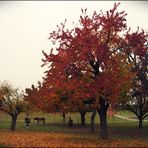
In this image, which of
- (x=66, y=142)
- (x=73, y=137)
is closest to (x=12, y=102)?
(x=73, y=137)

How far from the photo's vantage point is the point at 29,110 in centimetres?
5394

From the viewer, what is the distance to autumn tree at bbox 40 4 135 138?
33.7 m

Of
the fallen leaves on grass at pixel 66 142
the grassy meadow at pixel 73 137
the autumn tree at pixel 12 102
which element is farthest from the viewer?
the autumn tree at pixel 12 102

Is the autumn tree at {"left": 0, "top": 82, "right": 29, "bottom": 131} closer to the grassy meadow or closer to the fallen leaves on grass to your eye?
the grassy meadow

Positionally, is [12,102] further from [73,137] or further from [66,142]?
[66,142]

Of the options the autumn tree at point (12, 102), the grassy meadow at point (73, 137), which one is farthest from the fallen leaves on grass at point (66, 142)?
the autumn tree at point (12, 102)

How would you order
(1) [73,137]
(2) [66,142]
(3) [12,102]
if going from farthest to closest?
(3) [12,102], (1) [73,137], (2) [66,142]

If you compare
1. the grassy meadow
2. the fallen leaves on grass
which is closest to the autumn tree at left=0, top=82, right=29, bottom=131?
the grassy meadow

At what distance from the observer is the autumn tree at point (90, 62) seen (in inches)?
1328

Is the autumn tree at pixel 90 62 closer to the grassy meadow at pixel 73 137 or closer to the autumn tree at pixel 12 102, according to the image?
the grassy meadow at pixel 73 137

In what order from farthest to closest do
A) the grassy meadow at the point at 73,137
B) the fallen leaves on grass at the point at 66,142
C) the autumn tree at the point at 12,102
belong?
1. the autumn tree at the point at 12,102
2. the grassy meadow at the point at 73,137
3. the fallen leaves on grass at the point at 66,142

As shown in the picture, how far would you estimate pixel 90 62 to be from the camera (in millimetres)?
35062

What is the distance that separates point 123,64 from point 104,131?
6189 mm

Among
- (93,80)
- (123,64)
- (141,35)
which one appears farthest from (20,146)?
(141,35)
